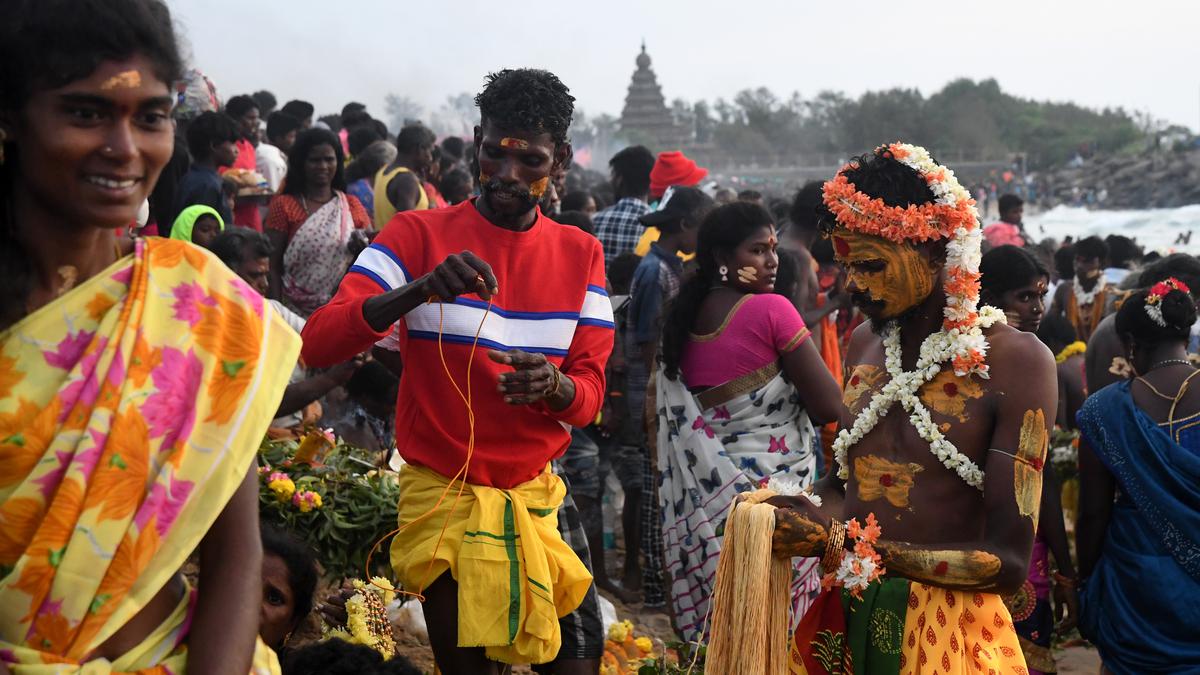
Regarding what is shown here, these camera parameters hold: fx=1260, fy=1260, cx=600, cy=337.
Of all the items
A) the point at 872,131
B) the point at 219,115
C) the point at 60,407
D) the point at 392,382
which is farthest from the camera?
the point at 872,131

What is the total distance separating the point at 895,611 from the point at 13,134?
2.59 m

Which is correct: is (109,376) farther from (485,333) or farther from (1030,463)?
→ (1030,463)

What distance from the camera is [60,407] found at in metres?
1.90

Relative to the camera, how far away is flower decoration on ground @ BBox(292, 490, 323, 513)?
5.25 meters

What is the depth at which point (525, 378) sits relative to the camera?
11.2 ft

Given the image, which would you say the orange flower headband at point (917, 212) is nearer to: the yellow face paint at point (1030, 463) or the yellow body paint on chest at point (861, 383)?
the yellow body paint on chest at point (861, 383)

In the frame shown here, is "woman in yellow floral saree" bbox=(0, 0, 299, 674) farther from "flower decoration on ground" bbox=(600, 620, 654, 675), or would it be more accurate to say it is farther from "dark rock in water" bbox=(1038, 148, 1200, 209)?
"dark rock in water" bbox=(1038, 148, 1200, 209)

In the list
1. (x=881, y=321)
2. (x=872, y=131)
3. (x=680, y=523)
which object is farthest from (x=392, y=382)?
(x=872, y=131)

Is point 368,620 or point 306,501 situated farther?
point 306,501

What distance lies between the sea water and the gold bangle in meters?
23.1

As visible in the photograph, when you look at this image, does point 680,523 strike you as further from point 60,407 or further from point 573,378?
point 60,407

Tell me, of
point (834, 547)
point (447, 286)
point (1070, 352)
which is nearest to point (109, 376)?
point (447, 286)

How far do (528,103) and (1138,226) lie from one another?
29032mm

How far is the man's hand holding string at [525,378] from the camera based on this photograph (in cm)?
339
